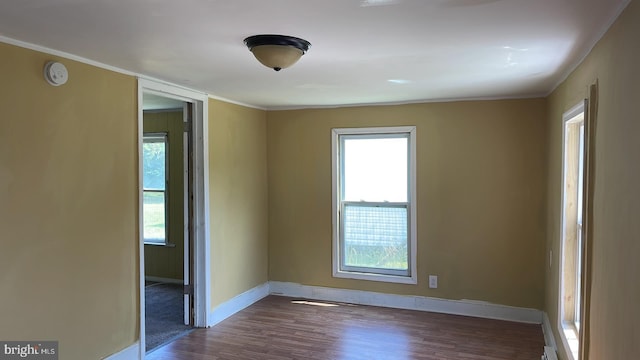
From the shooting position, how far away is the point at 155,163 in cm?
593

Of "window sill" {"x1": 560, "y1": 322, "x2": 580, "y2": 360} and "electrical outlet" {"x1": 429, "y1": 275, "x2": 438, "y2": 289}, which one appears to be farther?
"electrical outlet" {"x1": 429, "y1": 275, "x2": 438, "y2": 289}

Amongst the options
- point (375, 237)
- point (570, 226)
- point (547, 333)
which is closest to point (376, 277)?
point (375, 237)

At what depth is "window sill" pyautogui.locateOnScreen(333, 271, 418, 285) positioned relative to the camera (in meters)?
Answer: 4.73

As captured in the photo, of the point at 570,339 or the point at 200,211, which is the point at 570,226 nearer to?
the point at 570,339

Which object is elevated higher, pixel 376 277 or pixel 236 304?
pixel 376 277

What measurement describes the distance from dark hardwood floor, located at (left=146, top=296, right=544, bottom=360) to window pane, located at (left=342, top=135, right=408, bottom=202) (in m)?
1.24

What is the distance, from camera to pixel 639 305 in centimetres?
152

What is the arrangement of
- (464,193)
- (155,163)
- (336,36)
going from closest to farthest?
(336,36) < (464,193) < (155,163)

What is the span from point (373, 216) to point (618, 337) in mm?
3252

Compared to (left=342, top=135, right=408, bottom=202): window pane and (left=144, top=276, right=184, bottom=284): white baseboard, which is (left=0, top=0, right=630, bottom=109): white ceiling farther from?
(left=144, top=276, right=184, bottom=284): white baseboard

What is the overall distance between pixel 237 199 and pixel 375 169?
5.04 ft

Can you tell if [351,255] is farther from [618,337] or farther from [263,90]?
[618,337]

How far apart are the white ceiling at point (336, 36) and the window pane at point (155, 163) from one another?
247 centimetres

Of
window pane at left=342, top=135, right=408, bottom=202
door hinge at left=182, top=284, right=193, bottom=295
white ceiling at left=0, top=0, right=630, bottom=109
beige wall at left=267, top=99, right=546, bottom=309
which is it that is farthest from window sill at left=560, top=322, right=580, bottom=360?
door hinge at left=182, top=284, right=193, bottom=295
